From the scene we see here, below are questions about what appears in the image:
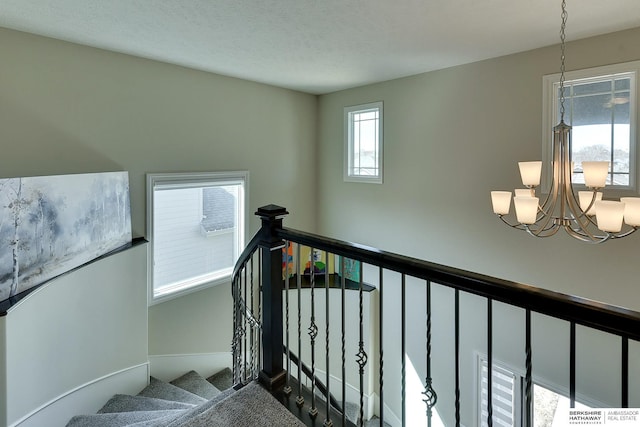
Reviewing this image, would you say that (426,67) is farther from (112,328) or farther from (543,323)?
(112,328)

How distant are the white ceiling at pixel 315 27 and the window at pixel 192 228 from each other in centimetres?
130

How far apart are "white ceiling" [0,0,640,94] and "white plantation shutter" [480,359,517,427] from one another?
10.4 ft

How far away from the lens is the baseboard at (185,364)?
3791mm

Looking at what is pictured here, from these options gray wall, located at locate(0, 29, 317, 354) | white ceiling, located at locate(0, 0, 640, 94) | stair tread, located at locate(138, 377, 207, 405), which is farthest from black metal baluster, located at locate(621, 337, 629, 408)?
gray wall, located at locate(0, 29, 317, 354)

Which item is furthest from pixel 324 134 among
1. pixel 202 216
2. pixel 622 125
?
pixel 622 125

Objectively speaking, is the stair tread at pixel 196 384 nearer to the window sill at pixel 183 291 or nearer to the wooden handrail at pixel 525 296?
the window sill at pixel 183 291

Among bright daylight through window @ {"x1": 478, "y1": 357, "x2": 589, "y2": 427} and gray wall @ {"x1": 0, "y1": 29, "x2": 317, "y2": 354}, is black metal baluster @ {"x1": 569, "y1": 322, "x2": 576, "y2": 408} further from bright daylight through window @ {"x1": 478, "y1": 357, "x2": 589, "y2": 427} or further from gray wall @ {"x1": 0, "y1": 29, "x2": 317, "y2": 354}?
gray wall @ {"x1": 0, "y1": 29, "x2": 317, "y2": 354}

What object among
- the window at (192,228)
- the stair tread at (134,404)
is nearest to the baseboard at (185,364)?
the stair tread at (134,404)

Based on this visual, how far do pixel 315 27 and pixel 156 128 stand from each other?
1.95m

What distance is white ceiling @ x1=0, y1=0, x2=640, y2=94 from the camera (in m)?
2.39

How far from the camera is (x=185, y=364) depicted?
4.01 meters

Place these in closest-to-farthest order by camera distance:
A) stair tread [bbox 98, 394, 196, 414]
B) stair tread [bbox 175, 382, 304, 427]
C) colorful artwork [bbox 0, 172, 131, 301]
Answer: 1. stair tread [bbox 175, 382, 304, 427]
2. colorful artwork [bbox 0, 172, 131, 301]
3. stair tread [bbox 98, 394, 196, 414]

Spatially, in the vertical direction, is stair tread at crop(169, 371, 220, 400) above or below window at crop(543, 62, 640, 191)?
below

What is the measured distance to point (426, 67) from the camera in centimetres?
382
